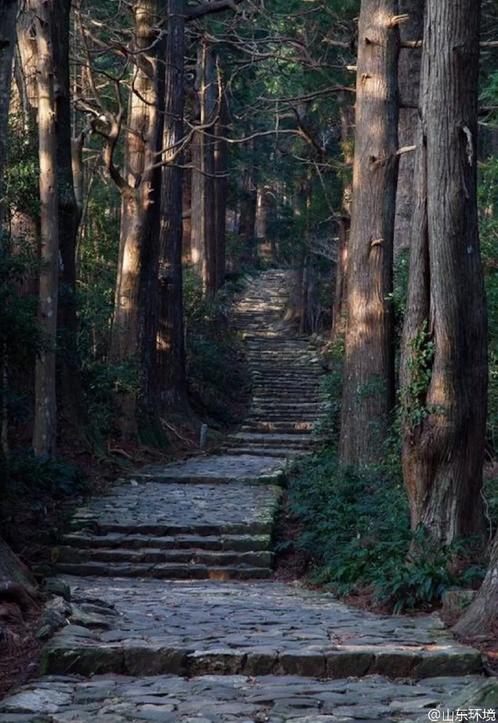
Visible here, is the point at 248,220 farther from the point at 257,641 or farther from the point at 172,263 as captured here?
the point at 257,641

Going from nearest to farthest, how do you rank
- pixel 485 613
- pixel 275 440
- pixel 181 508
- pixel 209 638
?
pixel 209 638
pixel 485 613
pixel 181 508
pixel 275 440

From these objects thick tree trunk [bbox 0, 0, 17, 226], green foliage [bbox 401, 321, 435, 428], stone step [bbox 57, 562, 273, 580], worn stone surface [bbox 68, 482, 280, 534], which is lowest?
stone step [bbox 57, 562, 273, 580]

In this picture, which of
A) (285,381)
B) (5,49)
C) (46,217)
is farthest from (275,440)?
(5,49)

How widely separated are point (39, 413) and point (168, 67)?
32.7 feet

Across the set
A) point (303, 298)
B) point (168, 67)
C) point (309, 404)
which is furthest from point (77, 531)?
point (303, 298)

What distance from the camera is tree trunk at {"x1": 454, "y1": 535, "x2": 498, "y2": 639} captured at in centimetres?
782

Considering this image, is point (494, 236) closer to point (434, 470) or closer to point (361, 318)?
point (361, 318)

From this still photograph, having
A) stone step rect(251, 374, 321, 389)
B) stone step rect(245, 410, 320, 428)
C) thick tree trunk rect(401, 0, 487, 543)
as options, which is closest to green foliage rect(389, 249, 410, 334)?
thick tree trunk rect(401, 0, 487, 543)

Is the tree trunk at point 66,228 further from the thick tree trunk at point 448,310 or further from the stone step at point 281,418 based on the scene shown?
the stone step at point 281,418

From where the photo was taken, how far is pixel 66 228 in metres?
17.2

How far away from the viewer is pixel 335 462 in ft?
58.7

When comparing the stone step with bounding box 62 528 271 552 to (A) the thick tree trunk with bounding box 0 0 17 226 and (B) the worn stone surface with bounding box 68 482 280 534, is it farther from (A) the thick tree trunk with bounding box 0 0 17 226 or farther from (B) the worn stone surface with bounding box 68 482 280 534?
(A) the thick tree trunk with bounding box 0 0 17 226

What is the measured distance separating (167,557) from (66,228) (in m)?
6.21
